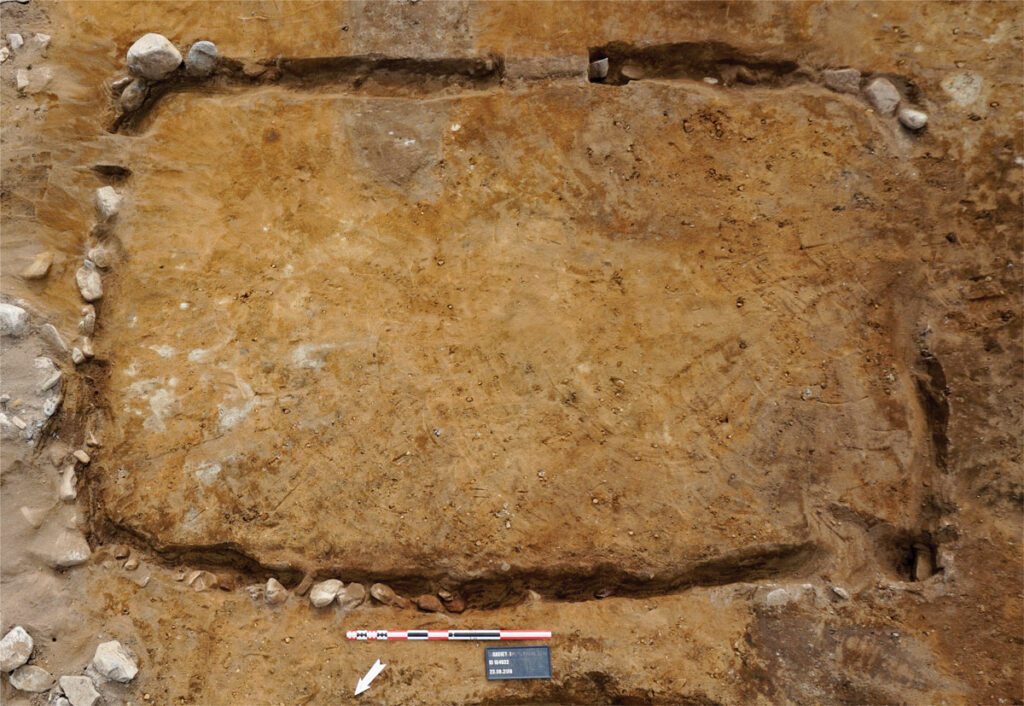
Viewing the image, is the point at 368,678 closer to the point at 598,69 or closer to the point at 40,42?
the point at 598,69

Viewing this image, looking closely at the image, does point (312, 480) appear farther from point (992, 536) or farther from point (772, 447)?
point (992, 536)

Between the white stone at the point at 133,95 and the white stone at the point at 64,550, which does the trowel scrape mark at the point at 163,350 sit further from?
the white stone at the point at 133,95

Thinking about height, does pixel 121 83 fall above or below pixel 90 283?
above

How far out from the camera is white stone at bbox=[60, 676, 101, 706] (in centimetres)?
422

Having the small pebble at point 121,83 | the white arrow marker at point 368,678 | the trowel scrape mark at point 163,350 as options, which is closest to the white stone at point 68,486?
the trowel scrape mark at point 163,350

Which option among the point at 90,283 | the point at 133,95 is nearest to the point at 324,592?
the point at 90,283

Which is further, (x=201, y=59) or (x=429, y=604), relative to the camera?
(x=201, y=59)

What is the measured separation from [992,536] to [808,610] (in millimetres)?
1427

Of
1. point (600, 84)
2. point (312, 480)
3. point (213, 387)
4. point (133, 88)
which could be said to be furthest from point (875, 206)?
point (133, 88)

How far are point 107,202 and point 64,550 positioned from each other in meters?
2.67

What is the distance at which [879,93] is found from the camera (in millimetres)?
4883

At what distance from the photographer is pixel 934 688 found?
423cm

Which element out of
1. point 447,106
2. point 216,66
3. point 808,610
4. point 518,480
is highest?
point 216,66

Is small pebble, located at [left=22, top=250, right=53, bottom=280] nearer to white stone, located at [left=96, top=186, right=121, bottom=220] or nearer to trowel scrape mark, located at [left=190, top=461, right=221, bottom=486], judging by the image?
white stone, located at [left=96, top=186, right=121, bottom=220]
